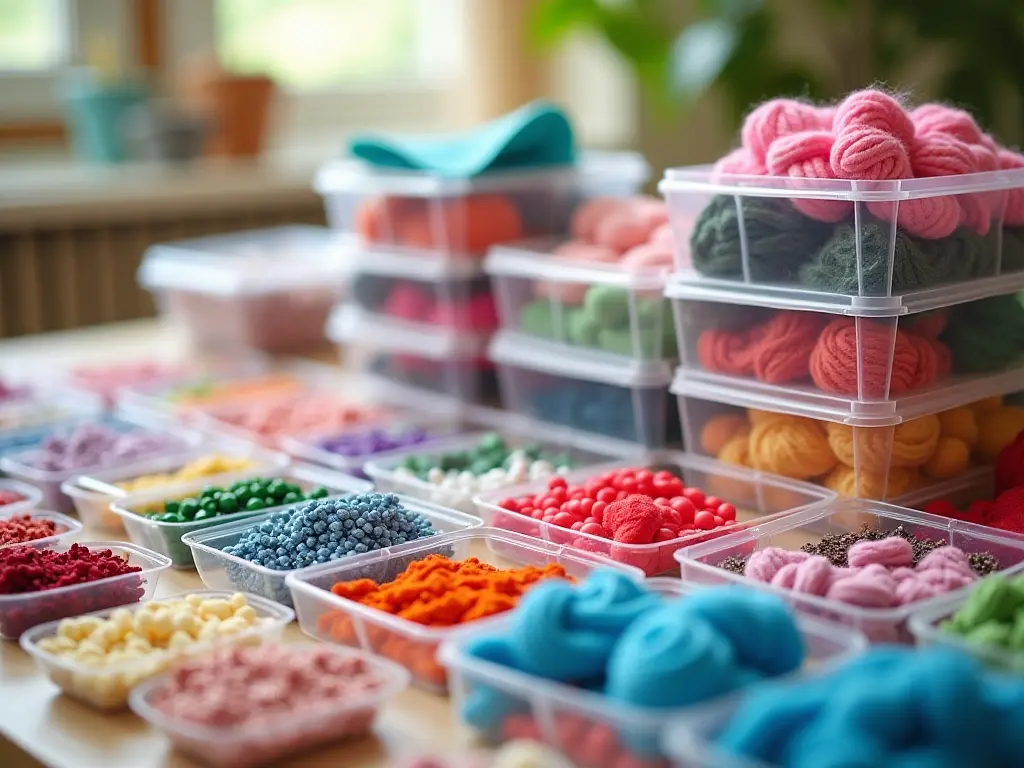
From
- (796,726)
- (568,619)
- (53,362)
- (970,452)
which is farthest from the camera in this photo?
(53,362)

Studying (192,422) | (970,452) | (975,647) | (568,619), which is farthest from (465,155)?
(975,647)

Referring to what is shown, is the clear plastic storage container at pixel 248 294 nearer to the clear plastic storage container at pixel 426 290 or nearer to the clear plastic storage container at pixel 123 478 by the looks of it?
the clear plastic storage container at pixel 426 290

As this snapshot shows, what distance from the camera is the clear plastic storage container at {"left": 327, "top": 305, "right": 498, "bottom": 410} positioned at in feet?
5.98

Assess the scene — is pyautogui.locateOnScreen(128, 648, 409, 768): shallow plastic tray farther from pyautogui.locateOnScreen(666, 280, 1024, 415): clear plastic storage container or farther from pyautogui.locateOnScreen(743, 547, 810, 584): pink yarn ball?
pyautogui.locateOnScreen(666, 280, 1024, 415): clear plastic storage container

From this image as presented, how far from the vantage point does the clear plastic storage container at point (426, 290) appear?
5.90 ft

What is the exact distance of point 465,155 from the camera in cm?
184

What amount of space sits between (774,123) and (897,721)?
76 cm

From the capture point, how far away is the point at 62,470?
155 centimetres

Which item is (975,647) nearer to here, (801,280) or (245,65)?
(801,280)

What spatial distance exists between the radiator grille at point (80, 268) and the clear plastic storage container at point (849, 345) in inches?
76.7

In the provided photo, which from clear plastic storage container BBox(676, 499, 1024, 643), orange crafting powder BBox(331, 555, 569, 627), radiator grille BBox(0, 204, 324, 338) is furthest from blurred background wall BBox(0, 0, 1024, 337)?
orange crafting powder BBox(331, 555, 569, 627)

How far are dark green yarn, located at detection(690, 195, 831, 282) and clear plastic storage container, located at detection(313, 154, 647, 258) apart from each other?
46 cm

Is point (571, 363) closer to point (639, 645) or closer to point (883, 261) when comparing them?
point (883, 261)

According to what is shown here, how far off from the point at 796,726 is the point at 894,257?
622 mm
